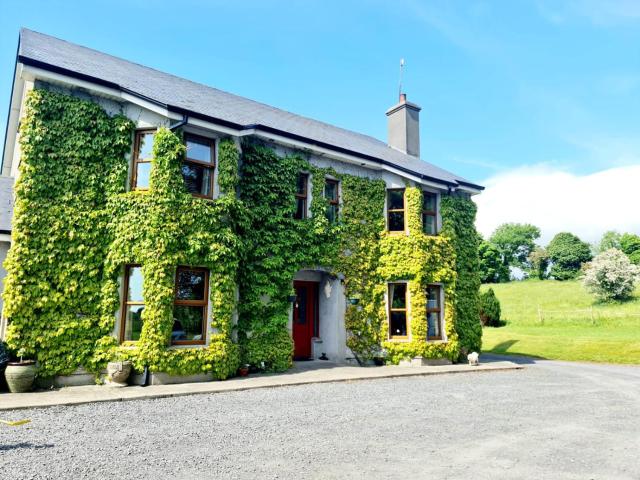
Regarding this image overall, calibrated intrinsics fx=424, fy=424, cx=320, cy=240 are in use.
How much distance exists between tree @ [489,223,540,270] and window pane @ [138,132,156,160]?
92.0 metres

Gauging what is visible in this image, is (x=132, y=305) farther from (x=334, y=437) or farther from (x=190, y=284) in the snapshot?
(x=334, y=437)

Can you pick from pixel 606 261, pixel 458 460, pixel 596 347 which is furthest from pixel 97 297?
pixel 606 261

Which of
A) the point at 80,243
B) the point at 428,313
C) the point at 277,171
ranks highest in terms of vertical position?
the point at 277,171

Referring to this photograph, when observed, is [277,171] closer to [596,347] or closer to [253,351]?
[253,351]

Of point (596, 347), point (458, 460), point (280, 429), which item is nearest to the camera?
point (458, 460)

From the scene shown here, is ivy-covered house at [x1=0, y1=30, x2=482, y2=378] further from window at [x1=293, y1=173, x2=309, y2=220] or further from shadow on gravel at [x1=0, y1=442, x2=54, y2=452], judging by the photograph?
shadow on gravel at [x1=0, y1=442, x2=54, y2=452]

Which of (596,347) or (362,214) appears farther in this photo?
(596,347)

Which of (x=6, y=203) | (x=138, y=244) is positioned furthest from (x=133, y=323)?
(x=6, y=203)

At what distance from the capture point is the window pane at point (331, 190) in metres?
14.8

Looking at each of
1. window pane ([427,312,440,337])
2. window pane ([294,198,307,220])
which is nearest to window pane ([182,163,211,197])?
window pane ([294,198,307,220])

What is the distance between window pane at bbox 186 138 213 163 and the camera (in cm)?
1134

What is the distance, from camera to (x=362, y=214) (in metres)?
15.0

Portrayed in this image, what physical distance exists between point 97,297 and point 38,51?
656 cm

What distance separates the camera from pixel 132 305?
33.5 ft
